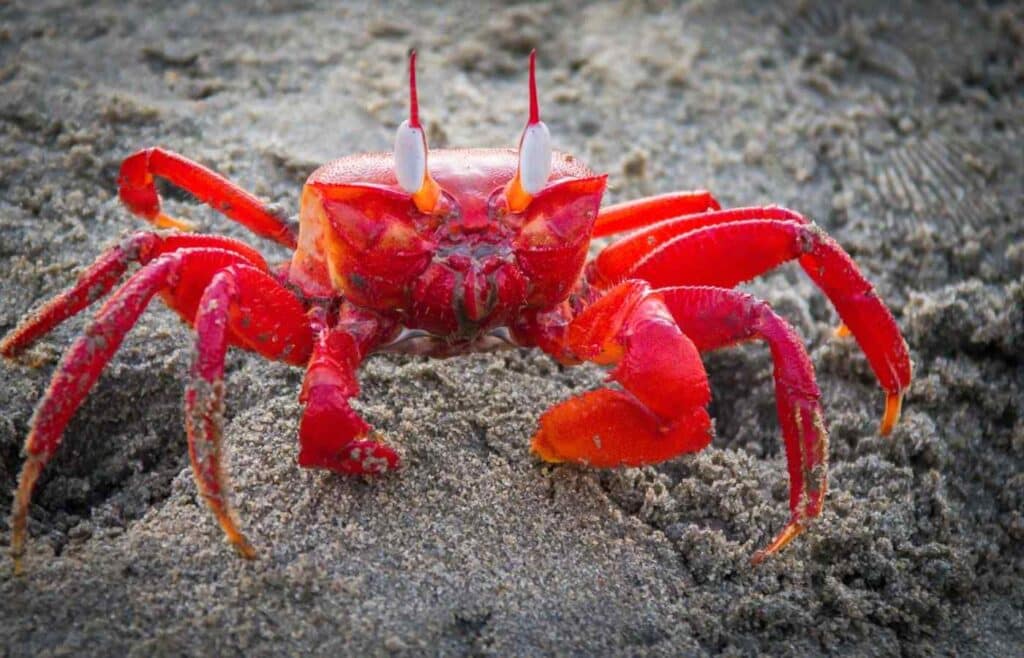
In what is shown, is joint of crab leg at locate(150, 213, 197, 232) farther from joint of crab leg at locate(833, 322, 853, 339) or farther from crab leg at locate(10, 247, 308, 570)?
joint of crab leg at locate(833, 322, 853, 339)

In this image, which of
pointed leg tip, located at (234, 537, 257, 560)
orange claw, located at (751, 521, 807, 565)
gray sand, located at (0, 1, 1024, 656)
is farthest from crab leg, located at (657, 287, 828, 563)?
pointed leg tip, located at (234, 537, 257, 560)

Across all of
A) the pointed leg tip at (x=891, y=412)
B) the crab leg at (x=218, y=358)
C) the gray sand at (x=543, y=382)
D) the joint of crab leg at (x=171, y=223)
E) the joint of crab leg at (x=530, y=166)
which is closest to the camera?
the crab leg at (x=218, y=358)

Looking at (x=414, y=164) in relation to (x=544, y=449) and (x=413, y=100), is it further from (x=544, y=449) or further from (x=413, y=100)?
(x=544, y=449)

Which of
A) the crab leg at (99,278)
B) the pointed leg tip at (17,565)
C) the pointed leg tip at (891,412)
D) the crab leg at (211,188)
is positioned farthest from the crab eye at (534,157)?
the pointed leg tip at (17,565)

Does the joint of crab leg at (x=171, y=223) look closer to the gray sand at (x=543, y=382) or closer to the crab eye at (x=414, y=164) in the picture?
the gray sand at (x=543, y=382)

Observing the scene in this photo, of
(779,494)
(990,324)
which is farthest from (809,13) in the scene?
(779,494)

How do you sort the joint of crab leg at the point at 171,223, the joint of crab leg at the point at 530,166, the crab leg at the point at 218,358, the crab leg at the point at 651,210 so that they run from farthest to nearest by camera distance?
the joint of crab leg at the point at 171,223
the crab leg at the point at 651,210
the joint of crab leg at the point at 530,166
the crab leg at the point at 218,358

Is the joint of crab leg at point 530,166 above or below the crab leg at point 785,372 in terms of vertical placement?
above

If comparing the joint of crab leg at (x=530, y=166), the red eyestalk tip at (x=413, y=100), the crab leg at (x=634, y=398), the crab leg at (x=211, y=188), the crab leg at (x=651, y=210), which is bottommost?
the crab leg at (x=634, y=398)
